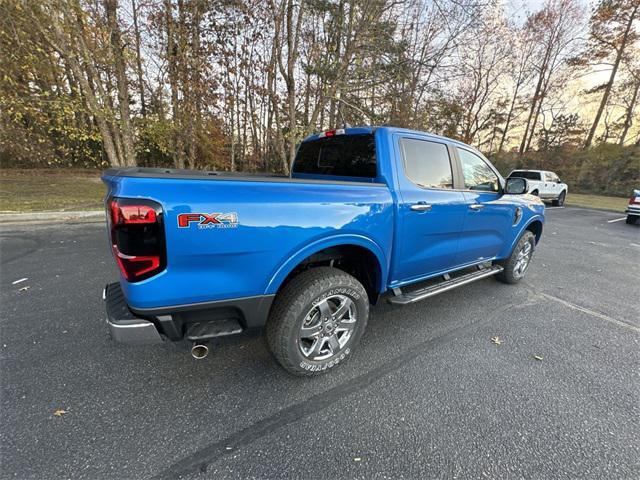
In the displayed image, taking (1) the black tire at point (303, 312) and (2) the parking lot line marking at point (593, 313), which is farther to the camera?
(2) the parking lot line marking at point (593, 313)

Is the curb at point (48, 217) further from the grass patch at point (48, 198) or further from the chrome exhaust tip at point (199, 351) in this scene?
the chrome exhaust tip at point (199, 351)

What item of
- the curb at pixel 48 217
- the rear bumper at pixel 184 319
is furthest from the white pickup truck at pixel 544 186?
the curb at pixel 48 217

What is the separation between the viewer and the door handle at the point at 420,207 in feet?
8.33

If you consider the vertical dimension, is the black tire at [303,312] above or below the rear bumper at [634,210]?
below

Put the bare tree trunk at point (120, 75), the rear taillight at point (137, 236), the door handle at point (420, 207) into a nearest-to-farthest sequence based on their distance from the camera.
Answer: the rear taillight at point (137, 236) < the door handle at point (420, 207) < the bare tree trunk at point (120, 75)

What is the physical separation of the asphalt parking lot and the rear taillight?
1.01 meters

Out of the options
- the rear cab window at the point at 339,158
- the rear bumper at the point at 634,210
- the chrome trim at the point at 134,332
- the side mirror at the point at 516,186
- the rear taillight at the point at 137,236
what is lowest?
the chrome trim at the point at 134,332

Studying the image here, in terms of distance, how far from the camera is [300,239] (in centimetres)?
193

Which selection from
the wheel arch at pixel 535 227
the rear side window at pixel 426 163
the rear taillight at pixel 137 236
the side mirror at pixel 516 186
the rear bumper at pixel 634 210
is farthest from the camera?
the rear bumper at pixel 634 210

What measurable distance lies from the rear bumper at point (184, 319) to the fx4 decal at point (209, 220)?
49 centimetres

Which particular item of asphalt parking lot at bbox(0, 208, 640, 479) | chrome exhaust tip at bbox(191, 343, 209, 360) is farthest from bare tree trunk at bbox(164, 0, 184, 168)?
chrome exhaust tip at bbox(191, 343, 209, 360)

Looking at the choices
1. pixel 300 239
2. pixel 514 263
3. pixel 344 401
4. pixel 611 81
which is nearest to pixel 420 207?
pixel 300 239

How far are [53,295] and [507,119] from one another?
33.5 meters

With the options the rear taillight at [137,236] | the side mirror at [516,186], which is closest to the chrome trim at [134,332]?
the rear taillight at [137,236]
